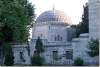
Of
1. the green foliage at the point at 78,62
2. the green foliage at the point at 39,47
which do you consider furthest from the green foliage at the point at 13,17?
the green foliage at the point at 78,62

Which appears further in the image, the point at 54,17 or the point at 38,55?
the point at 54,17

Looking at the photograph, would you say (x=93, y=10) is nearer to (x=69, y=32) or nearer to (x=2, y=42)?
(x=2, y=42)

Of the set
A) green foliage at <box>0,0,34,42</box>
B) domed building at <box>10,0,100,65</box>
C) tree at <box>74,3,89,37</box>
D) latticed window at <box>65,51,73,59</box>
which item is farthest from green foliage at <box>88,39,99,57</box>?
tree at <box>74,3,89,37</box>

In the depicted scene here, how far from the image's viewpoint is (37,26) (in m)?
46.6

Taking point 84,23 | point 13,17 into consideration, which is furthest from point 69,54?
point 84,23

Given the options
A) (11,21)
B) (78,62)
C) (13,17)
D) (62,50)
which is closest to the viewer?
(11,21)

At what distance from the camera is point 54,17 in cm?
4494

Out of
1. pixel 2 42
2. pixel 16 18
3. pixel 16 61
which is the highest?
pixel 16 18

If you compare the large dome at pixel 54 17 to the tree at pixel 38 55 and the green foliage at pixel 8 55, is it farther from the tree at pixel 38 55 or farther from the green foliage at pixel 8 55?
the green foliage at pixel 8 55

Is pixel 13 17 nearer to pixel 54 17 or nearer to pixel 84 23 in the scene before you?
pixel 84 23

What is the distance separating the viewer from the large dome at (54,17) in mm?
45031

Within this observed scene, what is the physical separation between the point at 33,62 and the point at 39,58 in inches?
27.7

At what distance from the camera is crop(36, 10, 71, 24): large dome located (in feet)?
148

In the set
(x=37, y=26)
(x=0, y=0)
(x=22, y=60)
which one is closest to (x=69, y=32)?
(x=37, y=26)
